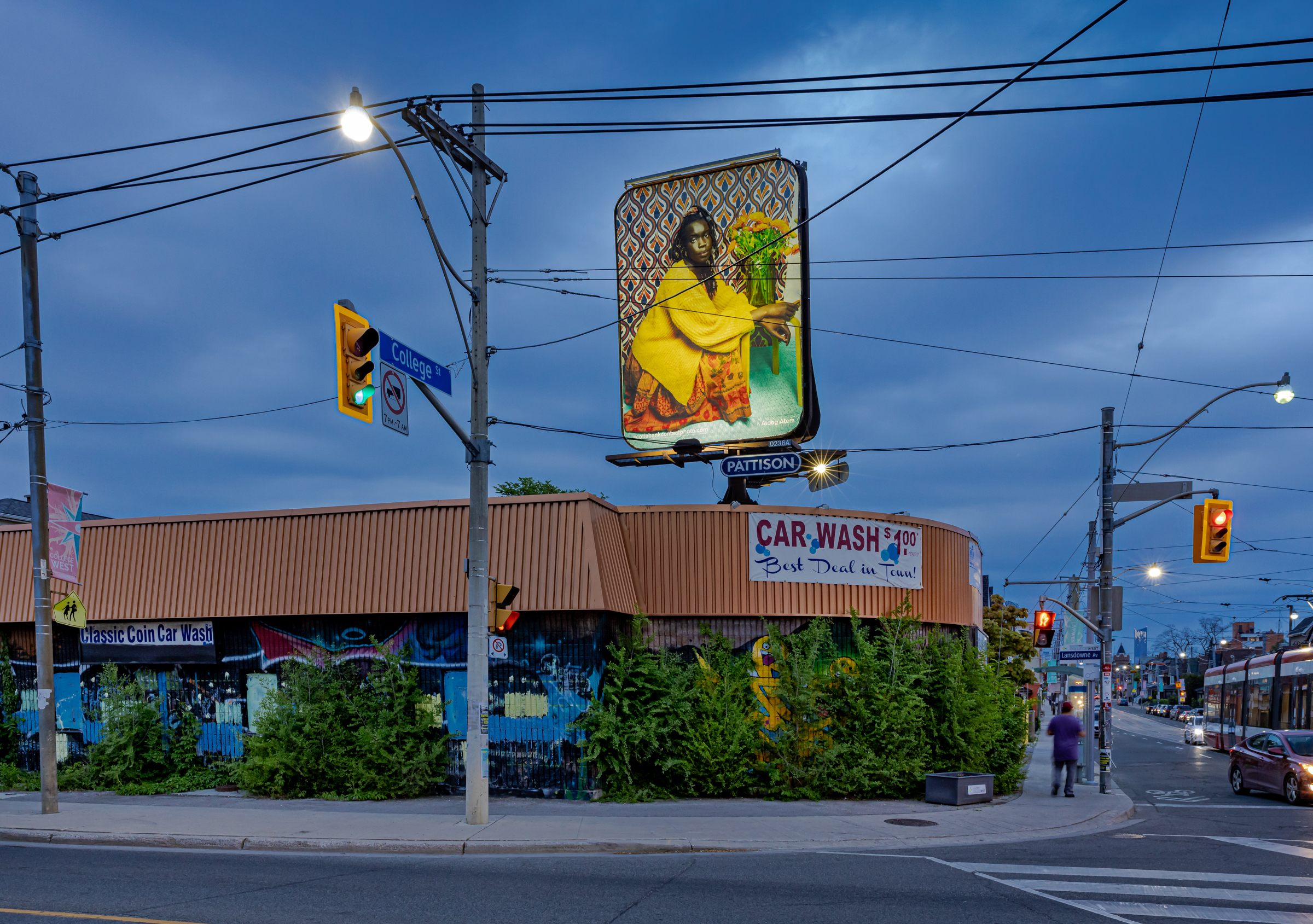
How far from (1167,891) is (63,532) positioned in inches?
660

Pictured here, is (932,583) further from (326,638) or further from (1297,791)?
(326,638)

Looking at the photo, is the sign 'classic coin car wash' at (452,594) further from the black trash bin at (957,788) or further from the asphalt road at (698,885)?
the asphalt road at (698,885)

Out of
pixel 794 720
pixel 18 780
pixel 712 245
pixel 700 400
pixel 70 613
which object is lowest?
pixel 18 780

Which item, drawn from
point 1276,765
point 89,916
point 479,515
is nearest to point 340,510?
point 479,515

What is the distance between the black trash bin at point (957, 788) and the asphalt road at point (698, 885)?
2.84 meters

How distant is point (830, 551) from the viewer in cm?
1805

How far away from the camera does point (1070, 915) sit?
835 cm

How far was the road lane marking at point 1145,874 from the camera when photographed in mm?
10086

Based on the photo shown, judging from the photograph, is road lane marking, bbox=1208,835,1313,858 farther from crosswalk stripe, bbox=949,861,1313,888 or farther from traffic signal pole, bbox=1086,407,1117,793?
traffic signal pole, bbox=1086,407,1117,793

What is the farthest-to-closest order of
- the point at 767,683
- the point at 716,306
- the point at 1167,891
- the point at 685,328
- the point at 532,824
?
the point at 685,328, the point at 716,306, the point at 767,683, the point at 532,824, the point at 1167,891

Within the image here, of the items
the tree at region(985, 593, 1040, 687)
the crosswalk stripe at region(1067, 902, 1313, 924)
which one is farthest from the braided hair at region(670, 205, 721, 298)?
the tree at region(985, 593, 1040, 687)

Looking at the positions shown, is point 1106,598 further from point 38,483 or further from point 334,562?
point 38,483

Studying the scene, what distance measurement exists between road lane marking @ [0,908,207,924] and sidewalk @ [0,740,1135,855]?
387 cm

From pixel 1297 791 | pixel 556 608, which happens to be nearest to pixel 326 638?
pixel 556 608
